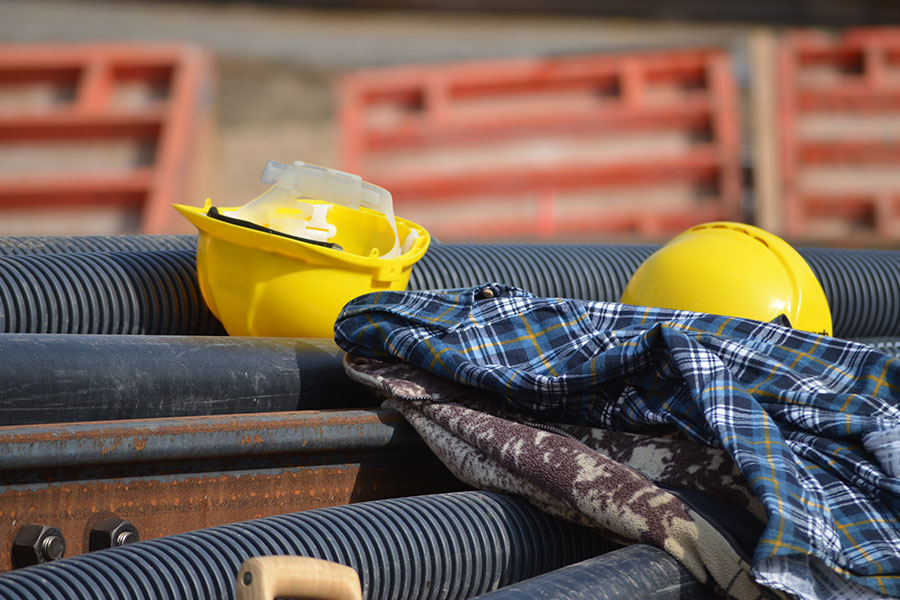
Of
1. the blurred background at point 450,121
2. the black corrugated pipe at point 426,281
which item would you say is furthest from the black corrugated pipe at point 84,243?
the blurred background at point 450,121

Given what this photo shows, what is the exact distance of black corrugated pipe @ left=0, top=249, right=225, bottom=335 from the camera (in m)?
1.98

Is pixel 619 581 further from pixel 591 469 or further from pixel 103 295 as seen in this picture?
pixel 103 295

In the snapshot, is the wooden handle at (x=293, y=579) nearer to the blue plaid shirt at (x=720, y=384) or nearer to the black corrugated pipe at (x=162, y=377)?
the blue plaid shirt at (x=720, y=384)

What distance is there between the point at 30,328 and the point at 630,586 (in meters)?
1.34

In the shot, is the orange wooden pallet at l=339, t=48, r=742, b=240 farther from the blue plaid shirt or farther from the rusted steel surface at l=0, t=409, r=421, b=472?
the rusted steel surface at l=0, t=409, r=421, b=472

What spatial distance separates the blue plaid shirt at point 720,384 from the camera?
4.23ft

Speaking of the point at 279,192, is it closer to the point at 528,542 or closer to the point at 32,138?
the point at 528,542

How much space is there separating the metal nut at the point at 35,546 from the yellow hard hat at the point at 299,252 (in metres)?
0.75

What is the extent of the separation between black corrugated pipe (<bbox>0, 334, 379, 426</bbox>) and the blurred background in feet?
14.6

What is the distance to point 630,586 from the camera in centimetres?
128

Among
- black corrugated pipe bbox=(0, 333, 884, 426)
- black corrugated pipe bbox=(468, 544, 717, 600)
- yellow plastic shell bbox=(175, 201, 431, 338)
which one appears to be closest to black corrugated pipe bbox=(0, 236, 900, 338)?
yellow plastic shell bbox=(175, 201, 431, 338)

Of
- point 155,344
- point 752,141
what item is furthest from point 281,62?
point 155,344

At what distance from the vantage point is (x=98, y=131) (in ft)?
20.5

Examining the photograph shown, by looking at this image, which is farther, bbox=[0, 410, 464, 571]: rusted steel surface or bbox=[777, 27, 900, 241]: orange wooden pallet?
bbox=[777, 27, 900, 241]: orange wooden pallet
